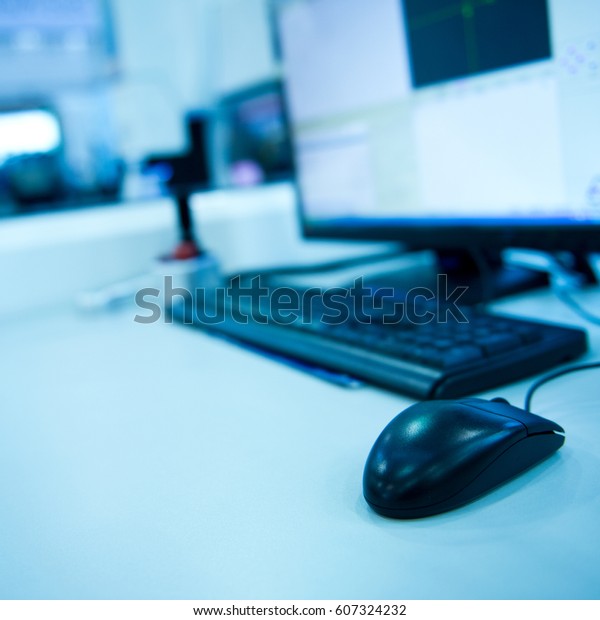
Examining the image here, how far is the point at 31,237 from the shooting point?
1122 mm

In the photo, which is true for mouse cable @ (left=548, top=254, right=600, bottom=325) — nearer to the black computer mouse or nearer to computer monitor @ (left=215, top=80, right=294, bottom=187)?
the black computer mouse

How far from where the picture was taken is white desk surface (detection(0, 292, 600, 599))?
293mm

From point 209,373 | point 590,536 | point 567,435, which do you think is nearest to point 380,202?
point 209,373

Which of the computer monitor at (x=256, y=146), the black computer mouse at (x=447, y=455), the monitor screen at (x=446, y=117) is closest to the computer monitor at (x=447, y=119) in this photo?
the monitor screen at (x=446, y=117)

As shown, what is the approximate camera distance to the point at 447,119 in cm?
73

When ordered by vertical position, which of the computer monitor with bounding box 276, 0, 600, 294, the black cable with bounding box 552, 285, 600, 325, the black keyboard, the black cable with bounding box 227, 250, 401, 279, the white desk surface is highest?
the computer monitor with bounding box 276, 0, 600, 294

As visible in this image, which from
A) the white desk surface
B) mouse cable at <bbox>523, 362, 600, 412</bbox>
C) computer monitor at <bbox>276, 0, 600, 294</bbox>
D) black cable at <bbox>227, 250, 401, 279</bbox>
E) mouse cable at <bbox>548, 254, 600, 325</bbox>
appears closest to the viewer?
the white desk surface

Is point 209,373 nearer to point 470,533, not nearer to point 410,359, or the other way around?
point 410,359

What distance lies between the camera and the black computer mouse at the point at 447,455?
0.33 meters

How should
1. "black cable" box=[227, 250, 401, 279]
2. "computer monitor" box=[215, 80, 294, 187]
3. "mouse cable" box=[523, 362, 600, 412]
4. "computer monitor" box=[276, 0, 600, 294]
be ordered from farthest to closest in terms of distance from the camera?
"computer monitor" box=[215, 80, 294, 187] < "black cable" box=[227, 250, 401, 279] < "computer monitor" box=[276, 0, 600, 294] < "mouse cable" box=[523, 362, 600, 412]

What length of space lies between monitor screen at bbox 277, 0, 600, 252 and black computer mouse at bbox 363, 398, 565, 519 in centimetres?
29

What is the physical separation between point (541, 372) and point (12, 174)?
381 cm

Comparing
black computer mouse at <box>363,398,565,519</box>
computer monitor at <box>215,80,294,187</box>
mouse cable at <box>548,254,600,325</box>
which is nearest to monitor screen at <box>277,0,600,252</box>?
mouse cable at <box>548,254,600,325</box>

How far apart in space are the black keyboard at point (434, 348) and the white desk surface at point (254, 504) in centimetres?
2
